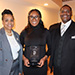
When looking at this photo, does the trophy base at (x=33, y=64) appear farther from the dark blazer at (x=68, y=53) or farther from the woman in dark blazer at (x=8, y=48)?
the dark blazer at (x=68, y=53)

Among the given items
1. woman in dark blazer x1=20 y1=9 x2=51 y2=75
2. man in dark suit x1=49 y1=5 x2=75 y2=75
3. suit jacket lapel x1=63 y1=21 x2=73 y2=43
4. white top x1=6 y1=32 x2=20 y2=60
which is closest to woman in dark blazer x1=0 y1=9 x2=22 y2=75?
white top x1=6 y1=32 x2=20 y2=60

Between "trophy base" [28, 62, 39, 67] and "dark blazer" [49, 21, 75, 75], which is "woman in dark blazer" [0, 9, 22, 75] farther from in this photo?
"dark blazer" [49, 21, 75, 75]

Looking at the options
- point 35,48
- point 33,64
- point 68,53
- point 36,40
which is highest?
point 36,40

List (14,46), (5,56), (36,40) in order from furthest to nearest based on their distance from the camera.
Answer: (36,40), (14,46), (5,56)

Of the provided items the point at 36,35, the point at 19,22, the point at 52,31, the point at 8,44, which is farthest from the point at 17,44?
the point at 19,22

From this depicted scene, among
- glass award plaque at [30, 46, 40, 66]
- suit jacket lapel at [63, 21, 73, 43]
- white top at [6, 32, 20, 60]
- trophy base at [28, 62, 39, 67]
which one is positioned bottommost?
trophy base at [28, 62, 39, 67]

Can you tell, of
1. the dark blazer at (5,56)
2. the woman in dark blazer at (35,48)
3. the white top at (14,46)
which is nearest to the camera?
the dark blazer at (5,56)

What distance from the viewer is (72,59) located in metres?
1.56

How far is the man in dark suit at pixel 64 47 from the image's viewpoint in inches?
61.1

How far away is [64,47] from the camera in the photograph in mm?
1561

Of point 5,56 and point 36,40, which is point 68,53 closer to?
point 36,40

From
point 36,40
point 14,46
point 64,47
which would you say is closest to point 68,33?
point 64,47

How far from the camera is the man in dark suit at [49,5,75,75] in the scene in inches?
61.1

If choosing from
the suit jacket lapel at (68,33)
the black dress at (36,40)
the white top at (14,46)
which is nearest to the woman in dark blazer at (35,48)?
the black dress at (36,40)
